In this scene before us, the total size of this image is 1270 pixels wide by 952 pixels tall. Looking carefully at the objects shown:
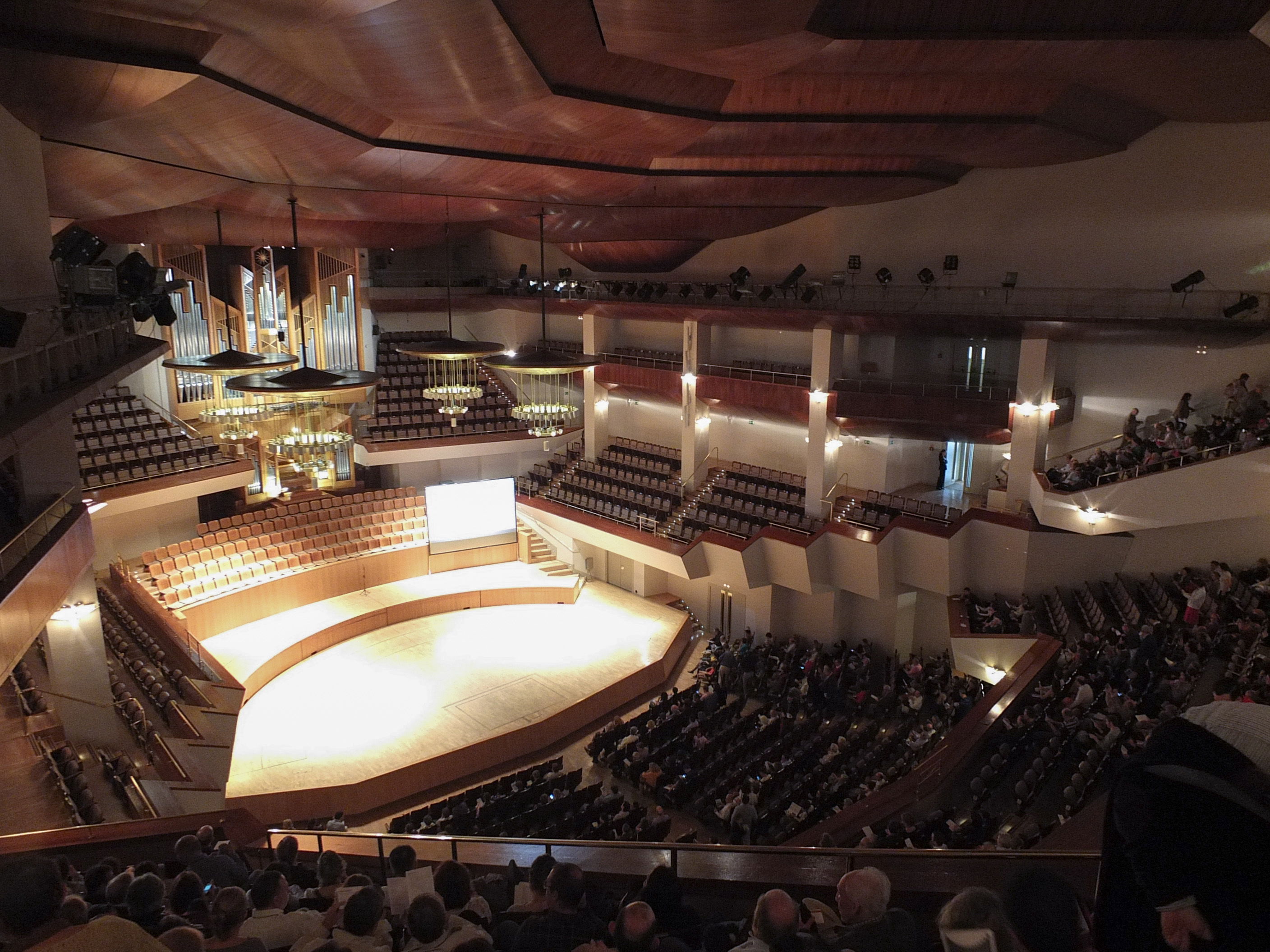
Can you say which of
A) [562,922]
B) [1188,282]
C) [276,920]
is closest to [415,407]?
[1188,282]

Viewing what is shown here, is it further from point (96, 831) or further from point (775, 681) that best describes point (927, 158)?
point (96, 831)

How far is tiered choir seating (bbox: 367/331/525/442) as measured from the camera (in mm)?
19906

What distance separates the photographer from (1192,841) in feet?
5.23

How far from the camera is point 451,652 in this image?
14992 mm

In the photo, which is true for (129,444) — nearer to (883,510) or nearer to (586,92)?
(586,92)

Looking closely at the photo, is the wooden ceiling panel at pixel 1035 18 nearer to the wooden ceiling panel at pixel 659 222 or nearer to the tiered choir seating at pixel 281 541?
the wooden ceiling panel at pixel 659 222

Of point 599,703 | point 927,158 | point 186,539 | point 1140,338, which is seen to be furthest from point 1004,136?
point 186,539

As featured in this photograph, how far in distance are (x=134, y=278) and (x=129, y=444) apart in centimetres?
750

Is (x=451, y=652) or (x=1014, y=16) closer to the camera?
(x=1014, y=16)

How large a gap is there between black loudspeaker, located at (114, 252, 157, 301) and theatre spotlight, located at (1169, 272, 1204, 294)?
1375cm

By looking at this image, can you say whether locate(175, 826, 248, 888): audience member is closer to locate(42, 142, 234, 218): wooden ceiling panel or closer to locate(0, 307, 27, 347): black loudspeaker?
locate(0, 307, 27, 347): black loudspeaker

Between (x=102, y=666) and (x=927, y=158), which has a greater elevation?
(x=927, y=158)

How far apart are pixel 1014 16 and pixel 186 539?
17865mm

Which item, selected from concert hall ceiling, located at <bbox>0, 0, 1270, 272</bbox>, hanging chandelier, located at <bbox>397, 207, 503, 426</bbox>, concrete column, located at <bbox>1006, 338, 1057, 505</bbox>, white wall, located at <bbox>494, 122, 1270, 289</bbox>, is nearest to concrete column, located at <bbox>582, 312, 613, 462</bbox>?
hanging chandelier, located at <bbox>397, 207, 503, 426</bbox>
